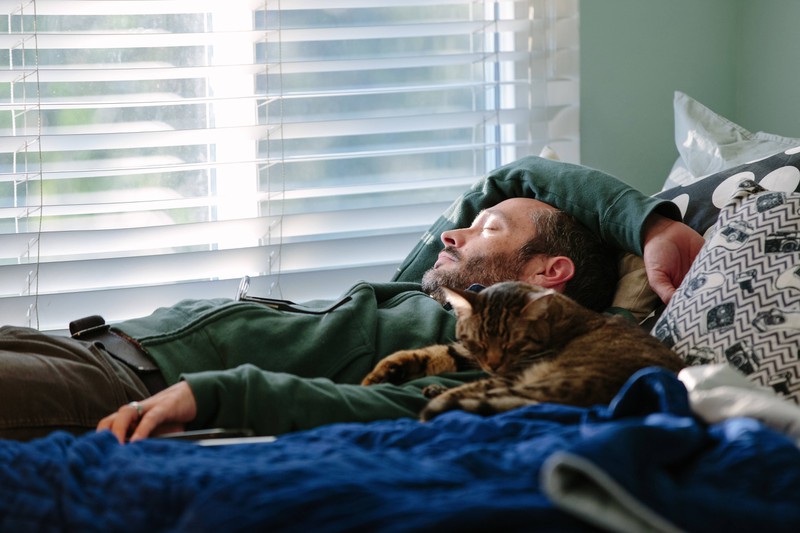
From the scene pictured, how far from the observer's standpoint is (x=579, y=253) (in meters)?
1.97

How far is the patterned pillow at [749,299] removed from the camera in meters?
1.46

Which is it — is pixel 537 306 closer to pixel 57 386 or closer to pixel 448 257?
pixel 448 257

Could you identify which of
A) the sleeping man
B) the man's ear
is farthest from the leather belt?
the man's ear

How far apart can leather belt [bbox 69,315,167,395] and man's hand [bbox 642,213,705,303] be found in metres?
0.94

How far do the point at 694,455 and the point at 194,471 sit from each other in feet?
1.74

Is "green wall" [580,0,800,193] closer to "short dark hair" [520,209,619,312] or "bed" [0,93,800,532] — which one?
"short dark hair" [520,209,619,312]

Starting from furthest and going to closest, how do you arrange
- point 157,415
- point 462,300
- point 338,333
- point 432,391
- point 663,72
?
1. point 663,72
2. point 338,333
3. point 462,300
4. point 432,391
5. point 157,415

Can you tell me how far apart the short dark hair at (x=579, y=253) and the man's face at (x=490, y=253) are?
0.02 m

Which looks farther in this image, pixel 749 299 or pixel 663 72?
pixel 663 72

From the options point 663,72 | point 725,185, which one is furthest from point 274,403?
point 663,72

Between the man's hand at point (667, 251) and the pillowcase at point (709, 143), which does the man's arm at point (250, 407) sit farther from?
the pillowcase at point (709, 143)

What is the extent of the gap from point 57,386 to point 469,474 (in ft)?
2.62

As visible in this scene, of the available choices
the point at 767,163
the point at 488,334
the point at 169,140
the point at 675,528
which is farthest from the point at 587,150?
the point at 675,528

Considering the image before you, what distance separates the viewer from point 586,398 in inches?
52.5
